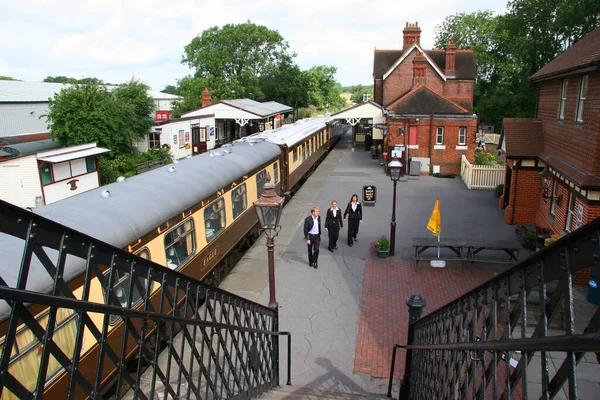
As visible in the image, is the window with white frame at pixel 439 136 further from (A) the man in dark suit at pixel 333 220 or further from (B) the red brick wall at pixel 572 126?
(A) the man in dark suit at pixel 333 220

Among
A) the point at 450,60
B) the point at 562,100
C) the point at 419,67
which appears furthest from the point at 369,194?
the point at 450,60

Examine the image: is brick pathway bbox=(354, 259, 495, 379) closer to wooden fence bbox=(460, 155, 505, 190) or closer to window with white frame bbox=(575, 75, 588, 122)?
window with white frame bbox=(575, 75, 588, 122)

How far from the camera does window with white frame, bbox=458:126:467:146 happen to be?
82.4 ft

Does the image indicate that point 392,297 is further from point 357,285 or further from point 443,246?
point 443,246

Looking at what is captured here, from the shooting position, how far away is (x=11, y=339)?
5.91ft

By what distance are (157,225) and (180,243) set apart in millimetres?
1135

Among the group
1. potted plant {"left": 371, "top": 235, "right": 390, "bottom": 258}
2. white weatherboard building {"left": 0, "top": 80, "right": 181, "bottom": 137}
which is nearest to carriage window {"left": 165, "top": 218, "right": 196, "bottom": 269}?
potted plant {"left": 371, "top": 235, "right": 390, "bottom": 258}

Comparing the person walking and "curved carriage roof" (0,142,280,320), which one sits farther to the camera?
the person walking

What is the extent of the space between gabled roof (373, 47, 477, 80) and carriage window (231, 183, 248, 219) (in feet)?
89.5

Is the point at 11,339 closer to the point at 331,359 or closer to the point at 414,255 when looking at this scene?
the point at 331,359

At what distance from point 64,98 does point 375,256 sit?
17822mm

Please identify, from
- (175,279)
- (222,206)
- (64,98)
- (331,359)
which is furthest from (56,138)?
(175,279)

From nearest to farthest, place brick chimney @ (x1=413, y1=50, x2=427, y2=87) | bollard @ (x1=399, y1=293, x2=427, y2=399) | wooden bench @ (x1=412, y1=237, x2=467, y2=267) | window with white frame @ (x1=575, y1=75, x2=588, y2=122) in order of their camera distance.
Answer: bollard @ (x1=399, y1=293, x2=427, y2=399) < window with white frame @ (x1=575, y1=75, x2=588, y2=122) < wooden bench @ (x1=412, y1=237, x2=467, y2=267) < brick chimney @ (x1=413, y1=50, x2=427, y2=87)

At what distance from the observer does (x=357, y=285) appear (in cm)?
1134
